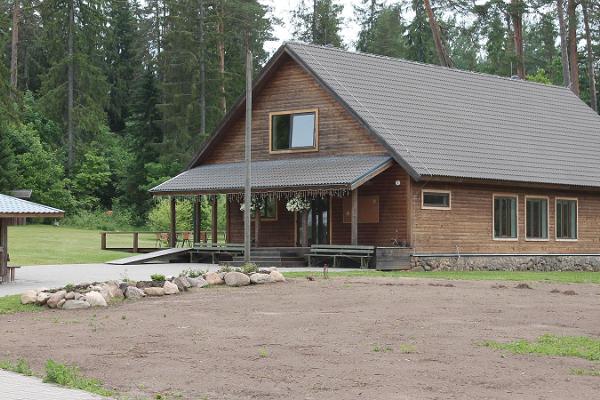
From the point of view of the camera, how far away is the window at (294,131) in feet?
109

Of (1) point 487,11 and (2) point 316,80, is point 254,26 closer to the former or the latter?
(1) point 487,11

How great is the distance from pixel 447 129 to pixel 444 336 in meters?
20.8

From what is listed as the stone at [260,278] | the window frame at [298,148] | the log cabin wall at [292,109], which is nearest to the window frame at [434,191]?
the log cabin wall at [292,109]

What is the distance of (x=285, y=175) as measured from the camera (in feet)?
103

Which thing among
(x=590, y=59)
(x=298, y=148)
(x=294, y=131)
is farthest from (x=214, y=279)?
(x=590, y=59)

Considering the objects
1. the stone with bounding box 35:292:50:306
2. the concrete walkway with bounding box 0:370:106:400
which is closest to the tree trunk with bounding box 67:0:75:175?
the stone with bounding box 35:292:50:306

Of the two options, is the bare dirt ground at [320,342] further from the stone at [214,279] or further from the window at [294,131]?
the window at [294,131]

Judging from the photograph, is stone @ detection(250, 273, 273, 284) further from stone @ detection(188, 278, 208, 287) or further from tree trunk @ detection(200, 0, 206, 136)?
tree trunk @ detection(200, 0, 206, 136)

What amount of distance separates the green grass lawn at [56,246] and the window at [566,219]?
14.7 metres

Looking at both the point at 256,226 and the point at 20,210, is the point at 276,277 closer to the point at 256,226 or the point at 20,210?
the point at 20,210

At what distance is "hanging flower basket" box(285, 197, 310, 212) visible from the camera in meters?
31.4

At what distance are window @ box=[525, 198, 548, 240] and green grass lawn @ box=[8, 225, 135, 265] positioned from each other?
13593mm

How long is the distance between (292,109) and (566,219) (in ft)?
32.7

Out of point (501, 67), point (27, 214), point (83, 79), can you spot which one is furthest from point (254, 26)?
point (27, 214)
